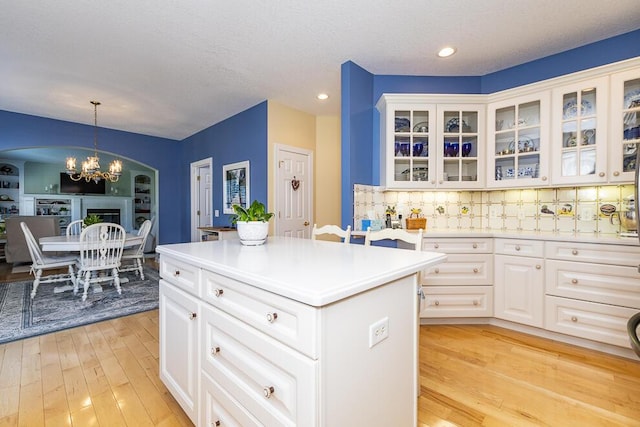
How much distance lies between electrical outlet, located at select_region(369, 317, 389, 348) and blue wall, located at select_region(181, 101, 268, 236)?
316 cm

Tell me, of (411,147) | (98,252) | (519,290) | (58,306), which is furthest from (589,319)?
(58,306)

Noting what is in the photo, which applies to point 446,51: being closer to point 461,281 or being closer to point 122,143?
point 461,281

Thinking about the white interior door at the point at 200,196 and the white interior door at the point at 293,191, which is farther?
the white interior door at the point at 200,196

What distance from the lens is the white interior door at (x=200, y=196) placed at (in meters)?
5.60

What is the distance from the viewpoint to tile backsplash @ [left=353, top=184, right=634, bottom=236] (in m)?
2.62

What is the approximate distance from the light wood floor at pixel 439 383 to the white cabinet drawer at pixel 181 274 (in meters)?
0.74

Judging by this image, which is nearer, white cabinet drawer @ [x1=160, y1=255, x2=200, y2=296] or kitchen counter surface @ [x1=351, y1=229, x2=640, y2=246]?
white cabinet drawer @ [x1=160, y1=255, x2=200, y2=296]

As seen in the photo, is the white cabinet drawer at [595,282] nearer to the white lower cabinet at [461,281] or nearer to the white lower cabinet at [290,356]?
the white lower cabinet at [461,281]

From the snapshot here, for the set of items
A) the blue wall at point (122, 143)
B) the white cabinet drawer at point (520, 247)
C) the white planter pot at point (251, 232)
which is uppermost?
the blue wall at point (122, 143)

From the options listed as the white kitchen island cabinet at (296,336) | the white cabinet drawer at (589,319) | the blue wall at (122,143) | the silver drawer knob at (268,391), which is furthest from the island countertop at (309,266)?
the blue wall at (122,143)

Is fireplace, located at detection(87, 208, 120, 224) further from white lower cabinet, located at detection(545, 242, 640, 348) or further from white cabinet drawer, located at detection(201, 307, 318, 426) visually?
white lower cabinet, located at detection(545, 242, 640, 348)

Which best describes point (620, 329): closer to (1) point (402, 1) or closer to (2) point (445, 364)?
(2) point (445, 364)

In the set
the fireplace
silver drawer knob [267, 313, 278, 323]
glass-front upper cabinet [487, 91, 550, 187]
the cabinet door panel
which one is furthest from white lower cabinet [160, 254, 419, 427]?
the fireplace

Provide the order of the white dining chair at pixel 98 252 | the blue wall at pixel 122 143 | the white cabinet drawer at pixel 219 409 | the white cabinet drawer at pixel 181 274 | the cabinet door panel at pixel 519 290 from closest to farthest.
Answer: the white cabinet drawer at pixel 219 409, the white cabinet drawer at pixel 181 274, the cabinet door panel at pixel 519 290, the white dining chair at pixel 98 252, the blue wall at pixel 122 143
